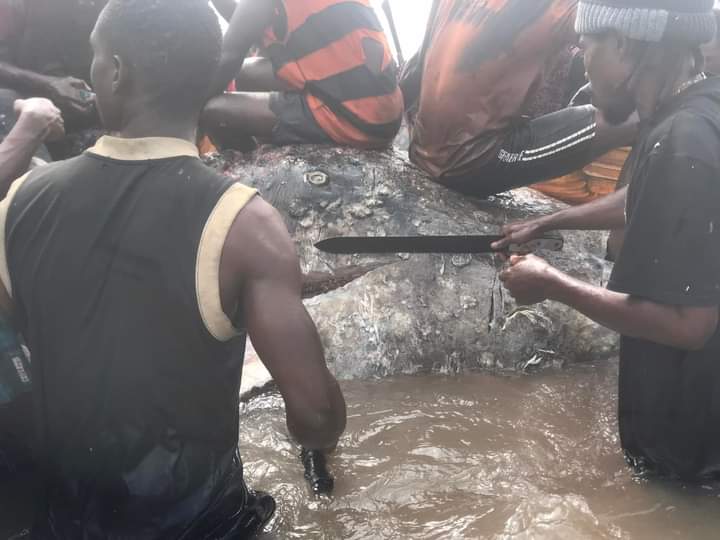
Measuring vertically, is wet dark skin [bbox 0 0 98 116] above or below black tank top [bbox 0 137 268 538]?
above

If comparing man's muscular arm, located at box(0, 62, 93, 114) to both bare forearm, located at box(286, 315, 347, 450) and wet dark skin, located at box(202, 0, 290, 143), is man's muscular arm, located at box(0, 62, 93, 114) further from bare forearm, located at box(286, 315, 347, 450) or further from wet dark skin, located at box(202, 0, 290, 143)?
bare forearm, located at box(286, 315, 347, 450)

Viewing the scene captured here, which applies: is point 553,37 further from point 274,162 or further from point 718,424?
point 718,424

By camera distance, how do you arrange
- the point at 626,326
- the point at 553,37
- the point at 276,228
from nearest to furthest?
1. the point at 276,228
2. the point at 626,326
3. the point at 553,37

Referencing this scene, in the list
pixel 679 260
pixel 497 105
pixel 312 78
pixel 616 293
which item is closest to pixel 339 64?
pixel 312 78

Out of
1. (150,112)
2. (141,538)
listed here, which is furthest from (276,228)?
(141,538)

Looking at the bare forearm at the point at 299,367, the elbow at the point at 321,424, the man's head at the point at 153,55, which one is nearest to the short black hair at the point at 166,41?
the man's head at the point at 153,55

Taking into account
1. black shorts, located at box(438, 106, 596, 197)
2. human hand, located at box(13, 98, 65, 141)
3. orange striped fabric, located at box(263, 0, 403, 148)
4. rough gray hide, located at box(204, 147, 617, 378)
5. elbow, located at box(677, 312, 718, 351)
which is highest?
orange striped fabric, located at box(263, 0, 403, 148)

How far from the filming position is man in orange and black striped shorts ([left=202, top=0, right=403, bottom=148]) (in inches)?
128

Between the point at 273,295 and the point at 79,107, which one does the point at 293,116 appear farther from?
the point at 273,295

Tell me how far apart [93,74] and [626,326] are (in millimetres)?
1552

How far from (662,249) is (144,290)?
1336mm

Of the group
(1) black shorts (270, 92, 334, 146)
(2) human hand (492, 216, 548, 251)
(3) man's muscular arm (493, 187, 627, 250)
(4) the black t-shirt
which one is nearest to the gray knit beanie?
(4) the black t-shirt

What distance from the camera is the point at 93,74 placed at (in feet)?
4.47

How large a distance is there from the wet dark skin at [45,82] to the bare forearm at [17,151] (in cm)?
158
